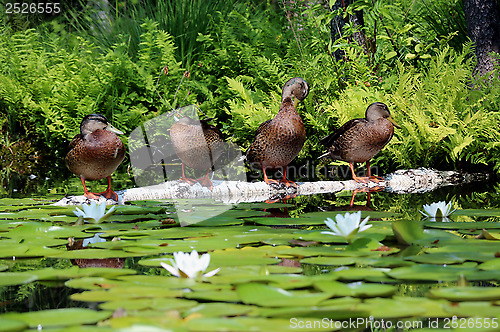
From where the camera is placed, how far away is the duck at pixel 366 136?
4.81 metres

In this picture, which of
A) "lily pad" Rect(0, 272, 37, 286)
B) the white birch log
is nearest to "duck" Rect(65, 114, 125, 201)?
the white birch log

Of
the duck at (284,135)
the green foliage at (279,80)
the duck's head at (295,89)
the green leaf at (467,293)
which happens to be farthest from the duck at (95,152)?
the green leaf at (467,293)

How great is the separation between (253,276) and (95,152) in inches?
95.6

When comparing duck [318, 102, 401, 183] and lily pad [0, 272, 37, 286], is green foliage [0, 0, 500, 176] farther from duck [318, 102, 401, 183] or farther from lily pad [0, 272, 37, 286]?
lily pad [0, 272, 37, 286]

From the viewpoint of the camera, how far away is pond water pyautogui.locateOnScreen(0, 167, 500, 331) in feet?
3.93

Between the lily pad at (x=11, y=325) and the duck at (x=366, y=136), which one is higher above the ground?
the duck at (x=366, y=136)

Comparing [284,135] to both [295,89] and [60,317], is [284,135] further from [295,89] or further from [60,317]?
[60,317]

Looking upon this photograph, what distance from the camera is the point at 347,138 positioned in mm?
4922

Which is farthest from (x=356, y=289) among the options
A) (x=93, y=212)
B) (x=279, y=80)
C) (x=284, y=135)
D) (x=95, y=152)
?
(x=279, y=80)

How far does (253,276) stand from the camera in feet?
5.08

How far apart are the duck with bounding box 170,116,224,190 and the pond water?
1.74 m

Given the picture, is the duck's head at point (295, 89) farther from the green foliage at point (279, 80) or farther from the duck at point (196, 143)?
the green foliage at point (279, 80)

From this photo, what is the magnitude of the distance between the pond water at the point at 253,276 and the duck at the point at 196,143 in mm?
1740

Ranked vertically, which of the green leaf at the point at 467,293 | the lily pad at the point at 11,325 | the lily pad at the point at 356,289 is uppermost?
the lily pad at the point at 11,325
